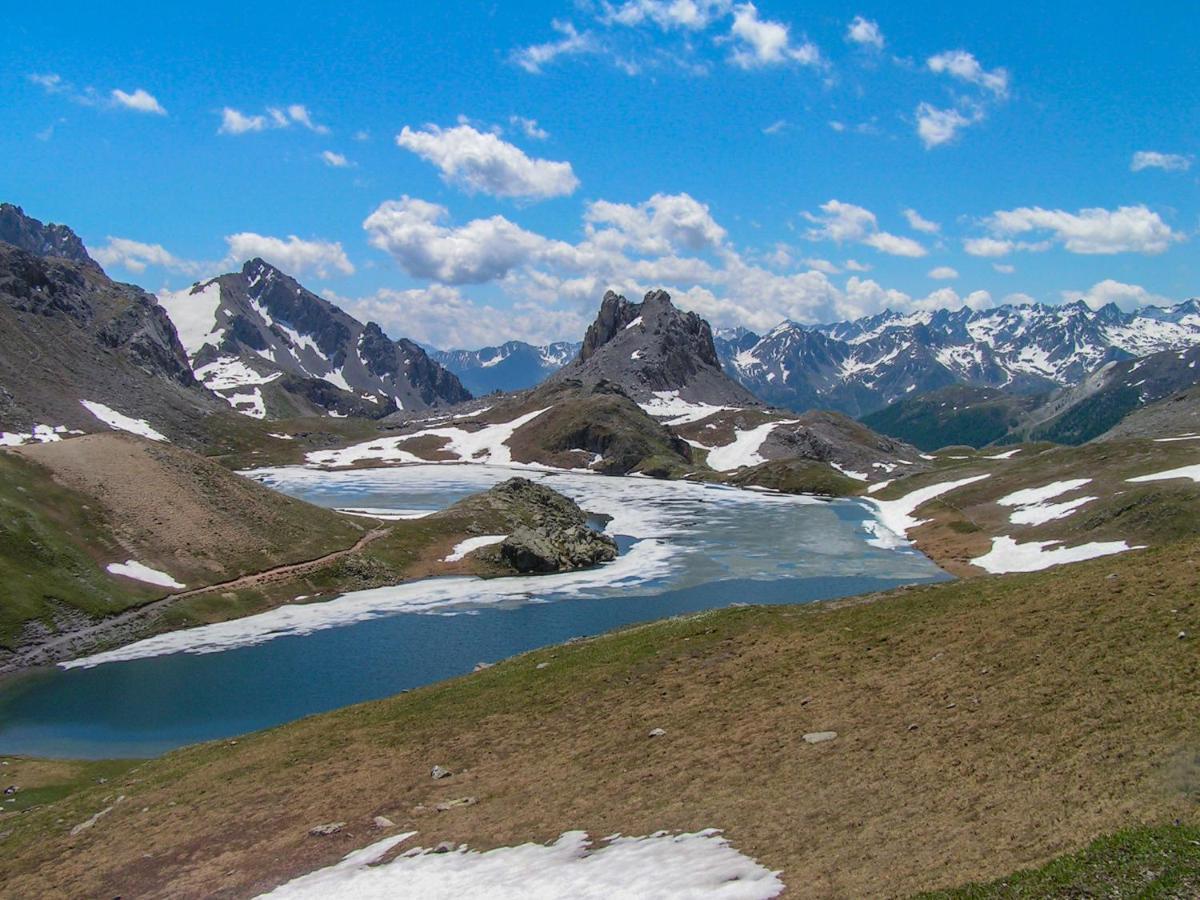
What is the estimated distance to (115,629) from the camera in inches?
3024

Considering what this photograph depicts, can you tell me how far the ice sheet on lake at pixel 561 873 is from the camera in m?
18.3

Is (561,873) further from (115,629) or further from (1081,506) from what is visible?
(1081,506)

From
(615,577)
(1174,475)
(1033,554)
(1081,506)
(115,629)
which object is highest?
(115,629)

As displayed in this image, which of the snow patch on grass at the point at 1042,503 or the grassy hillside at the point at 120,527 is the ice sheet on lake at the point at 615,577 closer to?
the grassy hillside at the point at 120,527

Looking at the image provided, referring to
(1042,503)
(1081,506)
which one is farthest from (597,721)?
(1042,503)

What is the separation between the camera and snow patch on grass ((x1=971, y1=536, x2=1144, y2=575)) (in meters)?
90.2

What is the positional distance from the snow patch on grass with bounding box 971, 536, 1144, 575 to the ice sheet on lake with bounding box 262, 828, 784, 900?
79114 mm

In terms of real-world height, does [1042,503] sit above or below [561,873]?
below

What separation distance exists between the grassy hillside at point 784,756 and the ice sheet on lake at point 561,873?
2.59 feet

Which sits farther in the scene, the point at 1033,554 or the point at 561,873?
the point at 1033,554

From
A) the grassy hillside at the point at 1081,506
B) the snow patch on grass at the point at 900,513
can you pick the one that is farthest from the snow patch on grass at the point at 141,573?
the snow patch on grass at the point at 900,513

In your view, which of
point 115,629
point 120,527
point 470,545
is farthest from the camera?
point 470,545

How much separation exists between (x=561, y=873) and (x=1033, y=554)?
316 feet

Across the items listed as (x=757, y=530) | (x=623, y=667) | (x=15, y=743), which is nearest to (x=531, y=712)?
(x=623, y=667)
